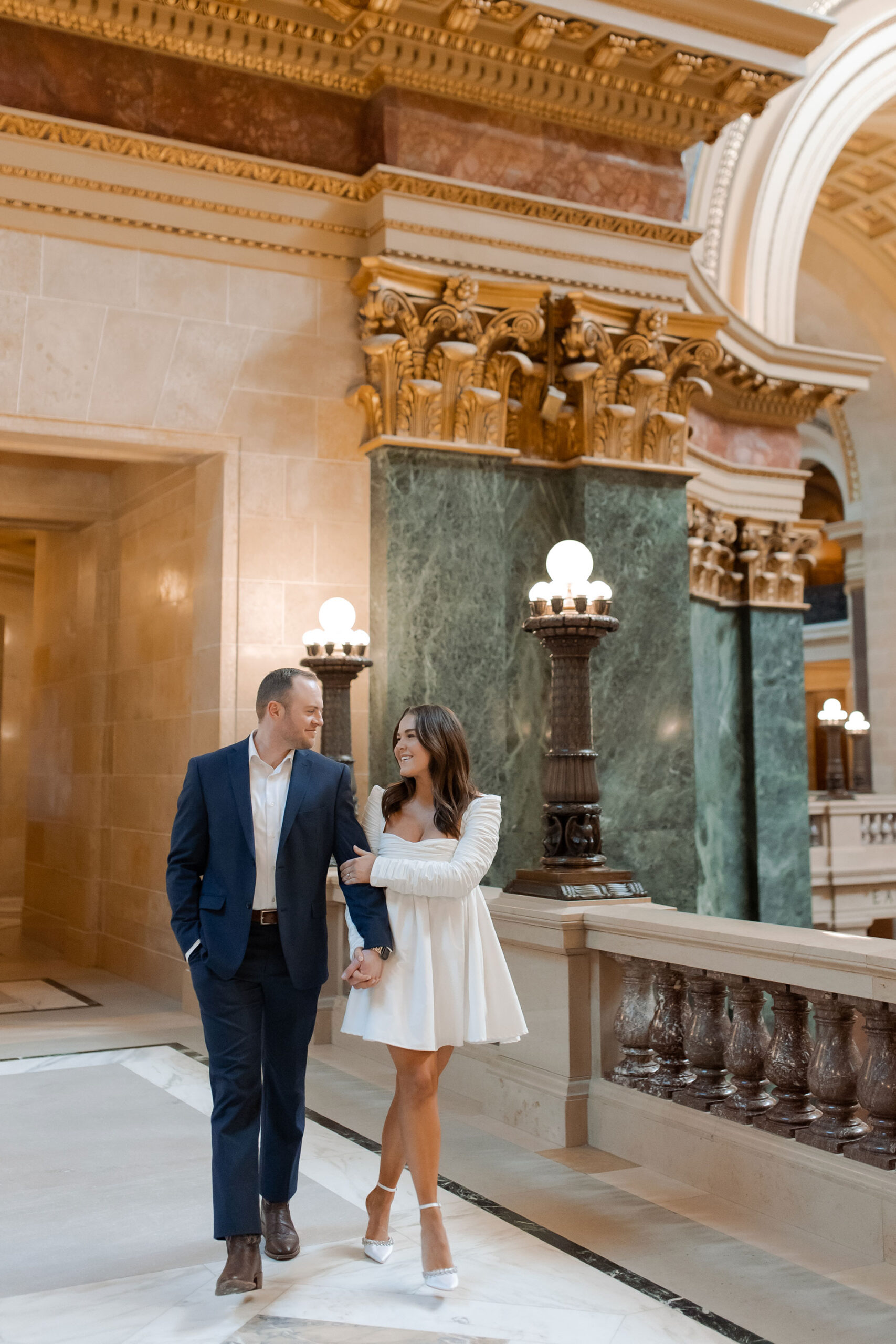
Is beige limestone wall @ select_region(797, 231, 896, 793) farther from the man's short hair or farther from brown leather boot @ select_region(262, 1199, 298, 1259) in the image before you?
the man's short hair

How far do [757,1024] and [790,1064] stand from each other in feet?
0.82

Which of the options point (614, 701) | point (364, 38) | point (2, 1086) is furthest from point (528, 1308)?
point (364, 38)

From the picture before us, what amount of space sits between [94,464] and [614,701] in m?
4.91

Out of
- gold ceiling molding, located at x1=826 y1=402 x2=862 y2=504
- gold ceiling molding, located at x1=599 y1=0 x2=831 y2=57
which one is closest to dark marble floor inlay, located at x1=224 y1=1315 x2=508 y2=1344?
gold ceiling molding, located at x1=599 y1=0 x2=831 y2=57

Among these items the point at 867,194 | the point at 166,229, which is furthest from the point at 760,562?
the point at 166,229

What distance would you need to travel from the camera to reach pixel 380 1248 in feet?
12.5

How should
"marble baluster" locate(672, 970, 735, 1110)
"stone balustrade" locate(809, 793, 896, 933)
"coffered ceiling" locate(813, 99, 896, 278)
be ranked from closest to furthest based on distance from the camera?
"marble baluster" locate(672, 970, 735, 1110), "stone balustrade" locate(809, 793, 896, 933), "coffered ceiling" locate(813, 99, 896, 278)

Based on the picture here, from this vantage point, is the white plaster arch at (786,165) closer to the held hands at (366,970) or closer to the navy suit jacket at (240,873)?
the navy suit jacket at (240,873)

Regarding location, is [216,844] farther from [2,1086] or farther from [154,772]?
[154,772]

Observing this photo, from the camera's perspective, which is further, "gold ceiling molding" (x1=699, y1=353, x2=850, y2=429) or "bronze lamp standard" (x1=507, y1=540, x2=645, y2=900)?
"gold ceiling molding" (x1=699, y1=353, x2=850, y2=429)

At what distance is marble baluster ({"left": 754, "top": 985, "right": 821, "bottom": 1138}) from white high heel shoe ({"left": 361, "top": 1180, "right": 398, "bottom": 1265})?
1.41 m

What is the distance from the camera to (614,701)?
359 inches

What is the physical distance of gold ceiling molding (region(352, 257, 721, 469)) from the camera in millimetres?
8375

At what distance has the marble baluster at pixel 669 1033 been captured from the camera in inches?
197
